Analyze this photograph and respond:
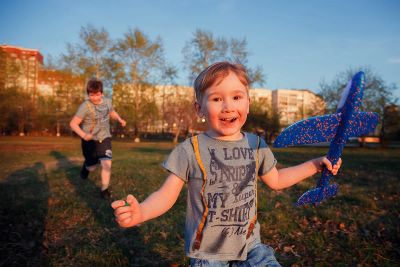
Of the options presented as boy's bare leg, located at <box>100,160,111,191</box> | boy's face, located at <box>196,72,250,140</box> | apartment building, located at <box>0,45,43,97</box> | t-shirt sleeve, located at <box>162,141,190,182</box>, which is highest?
apartment building, located at <box>0,45,43,97</box>

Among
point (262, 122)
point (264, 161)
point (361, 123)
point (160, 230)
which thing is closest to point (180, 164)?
point (264, 161)

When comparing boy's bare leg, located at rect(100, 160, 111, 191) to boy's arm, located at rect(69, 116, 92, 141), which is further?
boy's bare leg, located at rect(100, 160, 111, 191)

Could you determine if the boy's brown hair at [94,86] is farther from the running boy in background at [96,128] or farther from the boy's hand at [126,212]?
the boy's hand at [126,212]

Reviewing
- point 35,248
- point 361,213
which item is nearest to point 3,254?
point 35,248

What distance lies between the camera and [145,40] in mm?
37250

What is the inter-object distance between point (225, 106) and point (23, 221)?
13.4ft

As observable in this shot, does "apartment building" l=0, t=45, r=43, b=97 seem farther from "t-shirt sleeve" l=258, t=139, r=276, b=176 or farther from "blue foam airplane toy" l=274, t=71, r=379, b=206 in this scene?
"blue foam airplane toy" l=274, t=71, r=379, b=206

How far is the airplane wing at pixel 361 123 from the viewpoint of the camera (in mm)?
1959

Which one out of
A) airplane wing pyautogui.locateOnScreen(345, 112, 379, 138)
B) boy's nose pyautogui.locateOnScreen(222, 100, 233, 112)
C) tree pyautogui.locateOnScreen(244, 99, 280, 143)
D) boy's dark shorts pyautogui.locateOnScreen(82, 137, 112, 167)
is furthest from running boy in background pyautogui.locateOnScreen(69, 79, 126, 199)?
tree pyautogui.locateOnScreen(244, 99, 280, 143)

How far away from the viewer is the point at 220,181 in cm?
207

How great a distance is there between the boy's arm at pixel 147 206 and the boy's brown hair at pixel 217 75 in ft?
2.21

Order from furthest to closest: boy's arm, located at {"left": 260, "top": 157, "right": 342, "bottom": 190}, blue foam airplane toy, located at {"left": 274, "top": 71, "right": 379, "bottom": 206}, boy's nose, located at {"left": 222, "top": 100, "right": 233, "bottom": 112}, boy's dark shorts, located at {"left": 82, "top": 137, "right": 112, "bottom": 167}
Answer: boy's dark shorts, located at {"left": 82, "top": 137, "right": 112, "bottom": 167}, boy's arm, located at {"left": 260, "top": 157, "right": 342, "bottom": 190}, boy's nose, located at {"left": 222, "top": 100, "right": 233, "bottom": 112}, blue foam airplane toy, located at {"left": 274, "top": 71, "right": 379, "bottom": 206}

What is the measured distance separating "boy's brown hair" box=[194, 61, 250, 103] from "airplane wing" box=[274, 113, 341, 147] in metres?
0.52

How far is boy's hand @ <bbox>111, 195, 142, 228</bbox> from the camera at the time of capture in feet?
5.45
